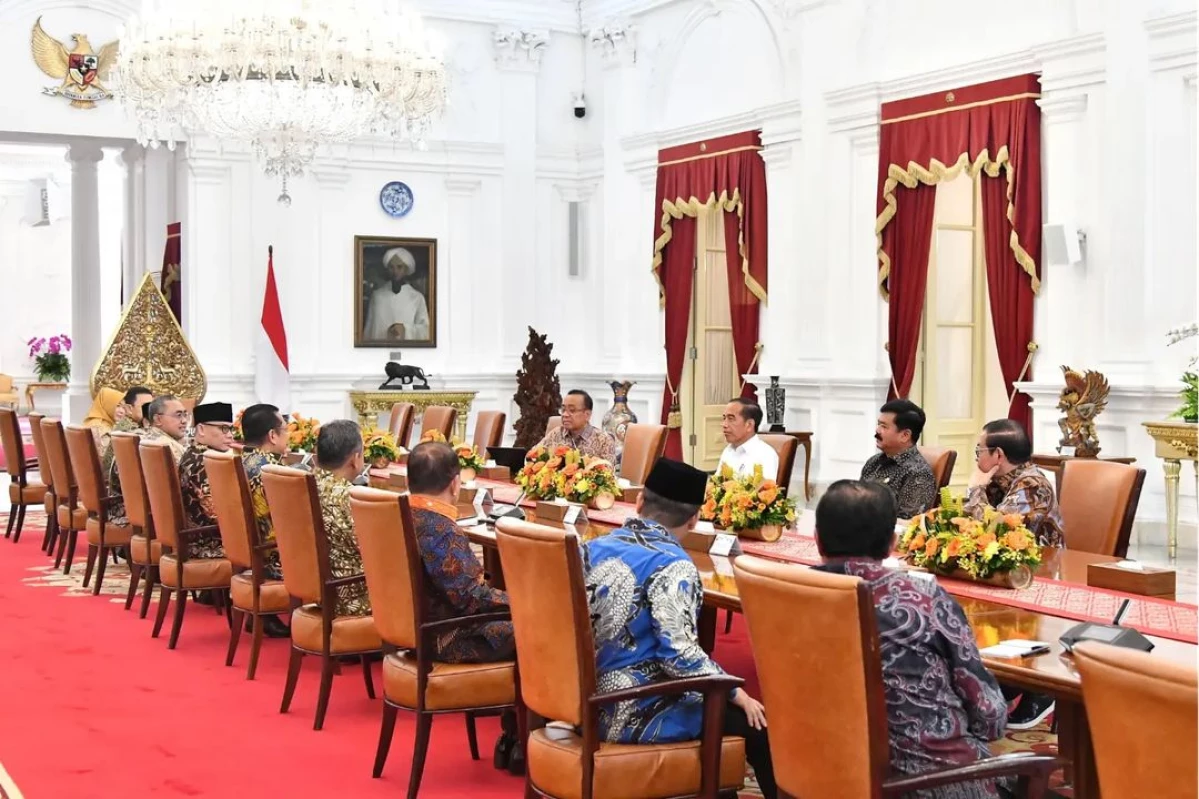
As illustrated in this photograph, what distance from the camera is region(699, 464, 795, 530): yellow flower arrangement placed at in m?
5.43

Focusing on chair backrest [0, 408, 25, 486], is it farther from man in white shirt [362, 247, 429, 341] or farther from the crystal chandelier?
man in white shirt [362, 247, 429, 341]

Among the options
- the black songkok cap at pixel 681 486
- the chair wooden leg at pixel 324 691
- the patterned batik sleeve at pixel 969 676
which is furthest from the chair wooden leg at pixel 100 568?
the patterned batik sleeve at pixel 969 676

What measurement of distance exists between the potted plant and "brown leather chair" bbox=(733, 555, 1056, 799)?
228 cm

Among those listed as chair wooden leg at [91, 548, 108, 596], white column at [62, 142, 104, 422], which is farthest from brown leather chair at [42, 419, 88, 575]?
white column at [62, 142, 104, 422]

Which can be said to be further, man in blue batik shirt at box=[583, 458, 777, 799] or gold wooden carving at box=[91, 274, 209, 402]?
gold wooden carving at box=[91, 274, 209, 402]

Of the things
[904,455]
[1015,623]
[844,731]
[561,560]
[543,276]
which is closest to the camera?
[844,731]

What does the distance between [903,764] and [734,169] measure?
10.3 m

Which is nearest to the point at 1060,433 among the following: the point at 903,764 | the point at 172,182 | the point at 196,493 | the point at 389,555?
the point at 196,493

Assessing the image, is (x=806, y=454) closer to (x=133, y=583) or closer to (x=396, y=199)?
(x=396, y=199)

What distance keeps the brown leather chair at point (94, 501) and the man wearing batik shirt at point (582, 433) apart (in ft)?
8.14

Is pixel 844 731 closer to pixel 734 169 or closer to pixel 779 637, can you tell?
pixel 779 637

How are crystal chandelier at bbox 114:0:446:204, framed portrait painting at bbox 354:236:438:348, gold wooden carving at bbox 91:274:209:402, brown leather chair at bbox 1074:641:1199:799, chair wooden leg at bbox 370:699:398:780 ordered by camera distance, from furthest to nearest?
framed portrait painting at bbox 354:236:438:348 < gold wooden carving at bbox 91:274:209:402 < crystal chandelier at bbox 114:0:446:204 < chair wooden leg at bbox 370:699:398:780 < brown leather chair at bbox 1074:641:1199:799

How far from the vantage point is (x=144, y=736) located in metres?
5.24

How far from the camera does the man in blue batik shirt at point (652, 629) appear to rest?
365cm
